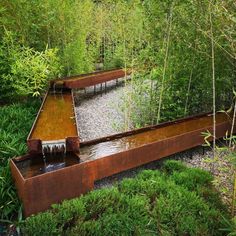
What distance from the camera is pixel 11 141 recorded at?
12.4ft

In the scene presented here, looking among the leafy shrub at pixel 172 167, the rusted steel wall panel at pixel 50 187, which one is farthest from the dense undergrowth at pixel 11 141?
the leafy shrub at pixel 172 167

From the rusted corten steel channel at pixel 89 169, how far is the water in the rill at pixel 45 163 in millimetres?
72

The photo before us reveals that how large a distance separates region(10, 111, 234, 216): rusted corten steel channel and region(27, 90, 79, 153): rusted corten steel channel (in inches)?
7.0

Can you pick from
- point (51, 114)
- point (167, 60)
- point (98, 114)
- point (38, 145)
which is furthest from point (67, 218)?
point (98, 114)

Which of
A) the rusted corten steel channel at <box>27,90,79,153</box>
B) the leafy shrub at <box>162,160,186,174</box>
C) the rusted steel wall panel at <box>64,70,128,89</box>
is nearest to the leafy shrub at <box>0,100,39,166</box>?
the rusted corten steel channel at <box>27,90,79,153</box>

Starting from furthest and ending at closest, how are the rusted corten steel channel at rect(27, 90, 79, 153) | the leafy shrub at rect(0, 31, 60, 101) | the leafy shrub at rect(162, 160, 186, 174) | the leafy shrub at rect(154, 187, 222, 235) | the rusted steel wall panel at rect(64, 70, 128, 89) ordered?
1. the rusted steel wall panel at rect(64, 70, 128, 89)
2. the leafy shrub at rect(0, 31, 60, 101)
3. the leafy shrub at rect(162, 160, 186, 174)
4. the rusted corten steel channel at rect(27, 90, 79, 153)
5. the leafy shrub at rect(154, 187, 222, 235)

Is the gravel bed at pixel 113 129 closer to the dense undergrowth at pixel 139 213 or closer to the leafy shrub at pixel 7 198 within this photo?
the dense undergrowth at pixel 139 213

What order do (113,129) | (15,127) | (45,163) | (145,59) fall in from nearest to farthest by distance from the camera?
1. (45,163)
2. (15,127)
3. (145,59)
4. (113,129)

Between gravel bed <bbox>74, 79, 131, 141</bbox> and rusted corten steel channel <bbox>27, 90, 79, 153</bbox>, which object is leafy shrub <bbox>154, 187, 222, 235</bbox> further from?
gravel bed <bbox>74, 79, 131, 141</bbox>

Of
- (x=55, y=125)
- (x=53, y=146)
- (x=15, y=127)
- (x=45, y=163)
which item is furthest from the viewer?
(x=15, y=127)

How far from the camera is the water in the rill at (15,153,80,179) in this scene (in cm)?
307

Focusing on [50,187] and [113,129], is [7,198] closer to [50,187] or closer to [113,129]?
[50,187]

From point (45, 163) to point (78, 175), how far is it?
54 cm

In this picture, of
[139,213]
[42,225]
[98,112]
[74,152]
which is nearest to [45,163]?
[74,152]
